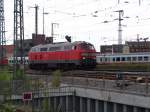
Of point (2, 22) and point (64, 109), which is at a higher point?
point (2, 22)

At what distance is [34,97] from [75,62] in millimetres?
17312

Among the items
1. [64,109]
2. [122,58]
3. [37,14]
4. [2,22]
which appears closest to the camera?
[64,109]

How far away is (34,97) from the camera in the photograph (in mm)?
26016

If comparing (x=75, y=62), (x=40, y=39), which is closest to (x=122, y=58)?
(x=75, y=62)

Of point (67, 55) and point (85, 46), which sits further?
point (67, 55)

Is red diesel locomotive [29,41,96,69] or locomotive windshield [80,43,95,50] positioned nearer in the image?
red diesel locomotive [29,41,96,69]

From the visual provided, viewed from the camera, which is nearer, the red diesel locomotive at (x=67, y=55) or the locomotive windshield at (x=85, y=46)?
the red diesel locomotive at (x=67, y=55)

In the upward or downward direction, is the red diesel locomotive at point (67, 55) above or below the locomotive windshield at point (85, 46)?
below

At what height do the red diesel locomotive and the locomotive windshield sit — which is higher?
the locomotive windshield

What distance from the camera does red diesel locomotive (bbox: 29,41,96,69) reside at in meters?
43.1

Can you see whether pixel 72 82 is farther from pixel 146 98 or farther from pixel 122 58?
pixel 122 58

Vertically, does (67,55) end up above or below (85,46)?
below

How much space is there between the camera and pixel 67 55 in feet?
145

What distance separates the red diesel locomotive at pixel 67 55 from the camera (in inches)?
1697
